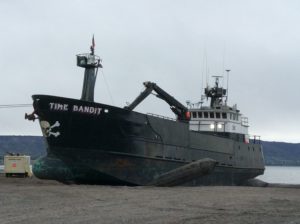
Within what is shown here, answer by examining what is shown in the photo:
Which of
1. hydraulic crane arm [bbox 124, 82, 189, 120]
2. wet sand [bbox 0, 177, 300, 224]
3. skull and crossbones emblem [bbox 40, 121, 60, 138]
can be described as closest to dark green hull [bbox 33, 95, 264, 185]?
skull and crossbones emblem [bbox 40, 121, 60, 138]

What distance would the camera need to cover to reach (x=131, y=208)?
47.2ft

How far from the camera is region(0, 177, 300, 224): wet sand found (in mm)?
12195

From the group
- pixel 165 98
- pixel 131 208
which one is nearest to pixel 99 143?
pixel 165 98

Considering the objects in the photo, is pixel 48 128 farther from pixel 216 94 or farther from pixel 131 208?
pixel 216 94

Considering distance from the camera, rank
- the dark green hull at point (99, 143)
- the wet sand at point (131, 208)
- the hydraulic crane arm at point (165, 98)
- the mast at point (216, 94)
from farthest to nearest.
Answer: the mast at point (216, 94) < the hydraulic crane arm at point (165, 98) < the dark green hull at point (99, 143) < the wet sand at point (131, 208)

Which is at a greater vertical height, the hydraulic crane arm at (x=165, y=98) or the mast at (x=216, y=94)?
the mast at (x=216, y=94)

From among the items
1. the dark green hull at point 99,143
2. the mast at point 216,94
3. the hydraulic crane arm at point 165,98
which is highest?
the mast at point 216,94

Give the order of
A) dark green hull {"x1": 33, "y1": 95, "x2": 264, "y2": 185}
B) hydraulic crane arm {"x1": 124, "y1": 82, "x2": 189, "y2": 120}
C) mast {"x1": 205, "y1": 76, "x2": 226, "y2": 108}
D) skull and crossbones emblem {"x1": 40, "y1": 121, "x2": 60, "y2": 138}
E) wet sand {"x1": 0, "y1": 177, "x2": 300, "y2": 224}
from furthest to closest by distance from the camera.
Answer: mast {"x1": 205, "y1": 76, "x2": 226, "y2": 108}
hydraulic crane arm {"x1": 124, "y1": 82, "x2": 189, "y2": 120}
skull and crossbones emblem {"x1": 40, "y1": 121, "x2": 60, "y2": 138}
dark green hull {"x1": 33, "y1": 95, "x2": 264, "y2": 185}
wet sand {"x1": 0, "y1": 177, "x2": 300, "y2": 224}

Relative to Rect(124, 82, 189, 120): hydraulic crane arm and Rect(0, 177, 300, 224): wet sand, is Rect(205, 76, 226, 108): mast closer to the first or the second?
Rect(124, 82, 189, 120): hydraulic crane arm

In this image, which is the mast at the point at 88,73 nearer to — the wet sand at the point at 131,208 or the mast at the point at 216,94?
the wet sand at the point at 131,208

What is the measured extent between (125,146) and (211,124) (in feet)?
37.6

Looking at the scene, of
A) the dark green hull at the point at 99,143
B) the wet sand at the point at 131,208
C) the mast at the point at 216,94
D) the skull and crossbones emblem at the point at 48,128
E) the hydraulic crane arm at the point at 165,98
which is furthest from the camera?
the mast at the point at 216,94

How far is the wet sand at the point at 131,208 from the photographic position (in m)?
12.2

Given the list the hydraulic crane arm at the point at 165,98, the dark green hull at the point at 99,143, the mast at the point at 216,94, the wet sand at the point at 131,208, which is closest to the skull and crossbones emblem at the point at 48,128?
the dark green hull at the point at 99,143
